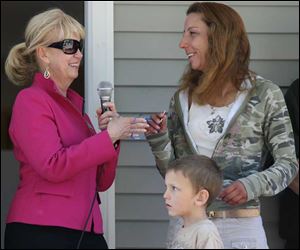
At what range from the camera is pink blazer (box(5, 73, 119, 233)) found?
2584 mm

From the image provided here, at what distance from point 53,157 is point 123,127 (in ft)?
0.93

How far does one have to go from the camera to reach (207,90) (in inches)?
119

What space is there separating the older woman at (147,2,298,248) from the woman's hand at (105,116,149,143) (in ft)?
0.81

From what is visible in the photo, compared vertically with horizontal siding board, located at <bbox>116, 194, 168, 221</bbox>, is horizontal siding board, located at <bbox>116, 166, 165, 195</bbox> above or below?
above

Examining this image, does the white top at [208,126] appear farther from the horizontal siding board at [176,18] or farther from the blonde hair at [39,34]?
the horizontal siding board at [176,18]

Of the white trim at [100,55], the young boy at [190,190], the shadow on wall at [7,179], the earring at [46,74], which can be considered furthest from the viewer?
the shadow on wall at [7,179]

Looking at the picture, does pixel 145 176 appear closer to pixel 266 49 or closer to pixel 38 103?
pixel 266 49

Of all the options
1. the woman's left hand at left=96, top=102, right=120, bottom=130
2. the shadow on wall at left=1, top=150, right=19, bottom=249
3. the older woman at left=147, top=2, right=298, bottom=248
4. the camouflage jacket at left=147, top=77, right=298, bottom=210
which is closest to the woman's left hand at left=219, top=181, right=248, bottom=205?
the older woman at left=147, top=2, right=298, bottom=248

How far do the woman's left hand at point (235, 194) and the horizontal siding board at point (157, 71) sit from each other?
1428 millimetres

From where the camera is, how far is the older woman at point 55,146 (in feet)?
8.53

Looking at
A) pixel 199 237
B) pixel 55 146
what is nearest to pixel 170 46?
pixel 55 146

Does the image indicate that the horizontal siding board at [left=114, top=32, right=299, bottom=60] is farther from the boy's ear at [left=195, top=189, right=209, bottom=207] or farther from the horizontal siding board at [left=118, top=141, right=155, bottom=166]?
the boy's ear at [left=195, top=189, right=209, bottom=207]

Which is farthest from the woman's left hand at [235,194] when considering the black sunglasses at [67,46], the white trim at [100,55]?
the white trim at [100,55]

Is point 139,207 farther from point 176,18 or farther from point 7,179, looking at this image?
point 7,179
